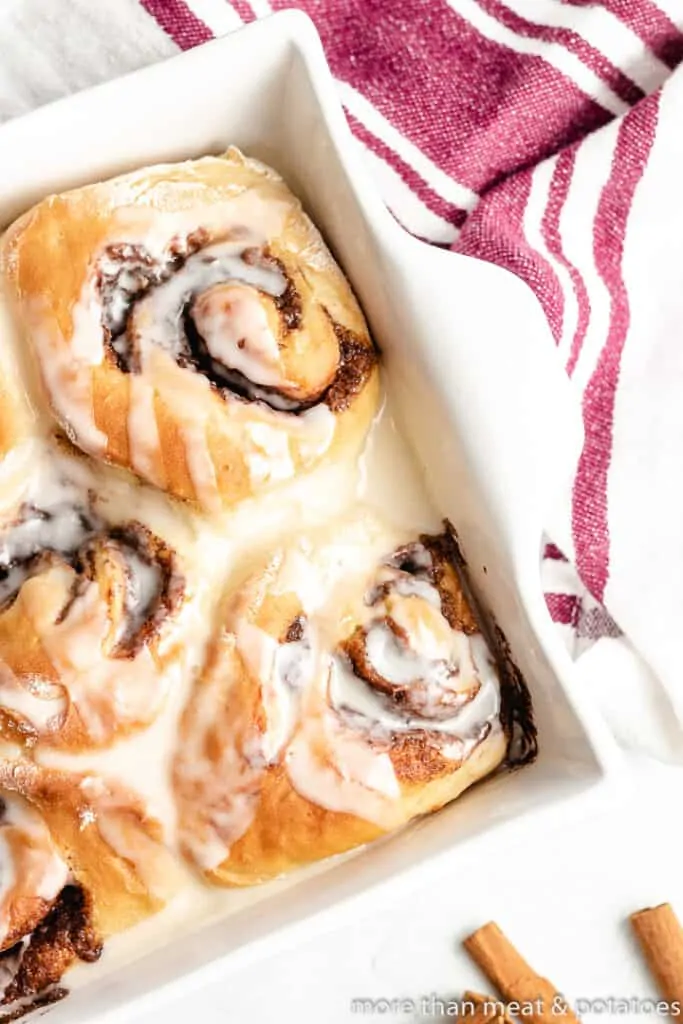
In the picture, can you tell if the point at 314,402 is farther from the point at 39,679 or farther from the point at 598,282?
the point at 598,282

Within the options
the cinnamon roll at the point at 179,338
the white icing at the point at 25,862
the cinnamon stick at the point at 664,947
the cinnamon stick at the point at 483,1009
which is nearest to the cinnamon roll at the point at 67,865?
the white icing at the point at 25,862

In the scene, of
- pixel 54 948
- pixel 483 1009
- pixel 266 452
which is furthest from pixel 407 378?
pixel 483 1009

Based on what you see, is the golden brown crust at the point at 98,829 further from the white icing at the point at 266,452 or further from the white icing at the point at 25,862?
the white icing at the point at 266,452

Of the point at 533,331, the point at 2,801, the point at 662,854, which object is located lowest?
the point at 662,854

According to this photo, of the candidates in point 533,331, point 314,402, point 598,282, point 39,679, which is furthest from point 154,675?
point 598,282

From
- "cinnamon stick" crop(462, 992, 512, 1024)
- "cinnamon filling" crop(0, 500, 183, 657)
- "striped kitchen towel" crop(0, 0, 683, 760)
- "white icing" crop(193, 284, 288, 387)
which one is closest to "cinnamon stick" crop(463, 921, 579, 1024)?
"cinnamon stick" crop(462, 992, 512, 1024)

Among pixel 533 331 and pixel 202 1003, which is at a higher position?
pixel 533 331
